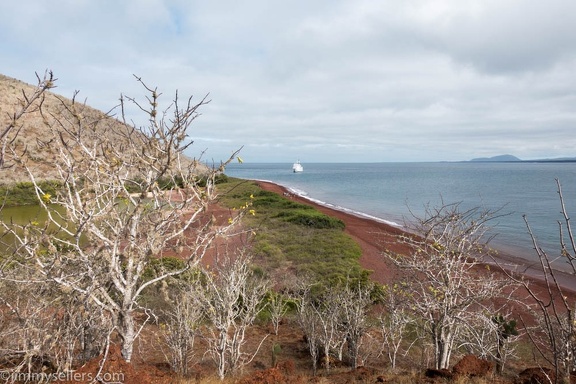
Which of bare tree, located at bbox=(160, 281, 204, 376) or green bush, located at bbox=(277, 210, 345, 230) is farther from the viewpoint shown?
green bush, located at bbox=(277, 210, 345, 230)

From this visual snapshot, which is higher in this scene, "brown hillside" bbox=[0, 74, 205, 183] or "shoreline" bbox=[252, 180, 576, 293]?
"brown hillside" bbox=[0, 74, 205, 183]

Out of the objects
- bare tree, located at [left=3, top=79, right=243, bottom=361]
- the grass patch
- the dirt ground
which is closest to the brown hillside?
bare tree, located at [left=3, top=79, right=243, bottom=361]

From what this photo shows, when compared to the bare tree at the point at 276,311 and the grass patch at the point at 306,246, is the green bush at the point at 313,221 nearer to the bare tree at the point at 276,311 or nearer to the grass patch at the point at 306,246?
the grass patch at the point at 306,246

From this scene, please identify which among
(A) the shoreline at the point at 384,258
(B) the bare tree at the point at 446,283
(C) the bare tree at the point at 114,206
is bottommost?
(A) the shoreline at the point at 384,258

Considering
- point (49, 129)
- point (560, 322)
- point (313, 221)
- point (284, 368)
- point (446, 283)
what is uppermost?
point (49, 129)

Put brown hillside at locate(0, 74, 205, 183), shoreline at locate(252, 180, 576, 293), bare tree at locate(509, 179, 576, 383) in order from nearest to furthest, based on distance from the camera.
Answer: bare tree at locate(509, 179, 576, 383) → brown hillside at locate(0, 74, 205, 183) → shoreline at locate(252, 180, 576, 293)

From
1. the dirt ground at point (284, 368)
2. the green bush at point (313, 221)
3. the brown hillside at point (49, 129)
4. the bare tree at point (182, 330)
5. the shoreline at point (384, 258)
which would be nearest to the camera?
the brown hillside at point (49, 129)

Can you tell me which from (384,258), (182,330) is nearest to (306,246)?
(384,258)

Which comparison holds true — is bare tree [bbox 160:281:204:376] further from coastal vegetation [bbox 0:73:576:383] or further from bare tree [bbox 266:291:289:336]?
bare tree [bbox 266:291:289:336]

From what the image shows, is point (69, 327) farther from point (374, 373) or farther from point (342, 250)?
point (342, 250)

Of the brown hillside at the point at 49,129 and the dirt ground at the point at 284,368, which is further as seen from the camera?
the dirt ground at the point at 284,368

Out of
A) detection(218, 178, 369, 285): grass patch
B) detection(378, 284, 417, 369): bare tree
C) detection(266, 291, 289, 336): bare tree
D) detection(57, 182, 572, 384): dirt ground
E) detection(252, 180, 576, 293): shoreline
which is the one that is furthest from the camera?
detection(218, 178, 369, 285): grass patch

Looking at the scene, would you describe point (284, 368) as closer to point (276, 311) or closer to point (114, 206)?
point (276, 311)

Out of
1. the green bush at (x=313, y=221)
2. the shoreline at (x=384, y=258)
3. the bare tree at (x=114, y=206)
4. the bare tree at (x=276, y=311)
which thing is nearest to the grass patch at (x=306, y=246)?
the green bush at (x=313, y=221)
